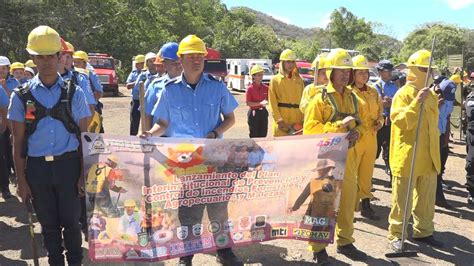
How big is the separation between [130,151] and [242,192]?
1.12 meters

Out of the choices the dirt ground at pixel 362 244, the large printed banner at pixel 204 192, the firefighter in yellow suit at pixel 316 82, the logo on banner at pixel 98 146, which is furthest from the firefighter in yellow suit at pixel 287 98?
Answer: the logo on banner at pixel 98 146

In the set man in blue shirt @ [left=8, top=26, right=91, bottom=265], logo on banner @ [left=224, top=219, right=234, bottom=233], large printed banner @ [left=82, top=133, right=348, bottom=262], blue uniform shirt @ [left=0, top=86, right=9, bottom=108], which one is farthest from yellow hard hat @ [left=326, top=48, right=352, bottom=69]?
blue uniform shirt @ [left=0, top=86, right=9, bottom=108]

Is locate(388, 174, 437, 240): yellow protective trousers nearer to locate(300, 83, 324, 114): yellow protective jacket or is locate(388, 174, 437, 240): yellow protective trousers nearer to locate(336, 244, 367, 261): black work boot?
locate(336, 244, 367, 261): black work boot

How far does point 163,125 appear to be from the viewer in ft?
13.7

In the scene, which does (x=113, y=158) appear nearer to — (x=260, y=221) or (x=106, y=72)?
(x=260, y=221)

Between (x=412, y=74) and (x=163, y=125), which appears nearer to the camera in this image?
(x=163, y=125)

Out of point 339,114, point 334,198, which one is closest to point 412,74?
point 339,114

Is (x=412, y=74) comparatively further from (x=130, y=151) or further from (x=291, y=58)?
(x=130, y=151)

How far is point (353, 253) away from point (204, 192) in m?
1.83

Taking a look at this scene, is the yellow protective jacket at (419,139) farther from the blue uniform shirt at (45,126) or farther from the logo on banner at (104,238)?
the blue uniform shirt at (45,126)

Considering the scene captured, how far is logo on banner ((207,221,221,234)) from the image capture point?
4152 millimetres

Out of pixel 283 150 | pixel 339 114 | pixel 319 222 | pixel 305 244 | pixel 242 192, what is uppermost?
pixel 339 114

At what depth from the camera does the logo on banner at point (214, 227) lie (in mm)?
4152

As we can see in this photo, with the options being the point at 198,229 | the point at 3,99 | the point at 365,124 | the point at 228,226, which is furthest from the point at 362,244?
the point at 3,99
